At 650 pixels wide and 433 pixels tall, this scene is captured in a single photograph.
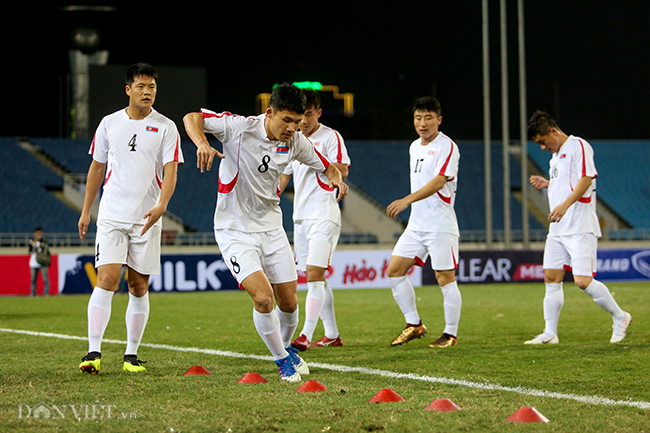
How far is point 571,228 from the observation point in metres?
7.30

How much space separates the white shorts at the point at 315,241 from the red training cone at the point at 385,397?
9.56 feet

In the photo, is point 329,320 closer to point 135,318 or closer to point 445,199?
point 445,199

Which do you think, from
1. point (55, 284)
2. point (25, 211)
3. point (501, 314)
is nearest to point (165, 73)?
point (25, 211)

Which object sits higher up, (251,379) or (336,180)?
(336,180)

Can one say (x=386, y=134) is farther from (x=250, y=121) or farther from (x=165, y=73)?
(x=250, y=121)

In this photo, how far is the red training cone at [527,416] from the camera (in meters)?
3.51

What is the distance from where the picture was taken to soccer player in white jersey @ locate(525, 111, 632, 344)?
23.6 ft

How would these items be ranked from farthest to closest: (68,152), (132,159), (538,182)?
(68,152), (538,182), (132,159)

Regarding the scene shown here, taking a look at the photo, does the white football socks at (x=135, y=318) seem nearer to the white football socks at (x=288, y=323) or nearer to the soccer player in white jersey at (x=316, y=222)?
the white football socks at (x=288, y=323)

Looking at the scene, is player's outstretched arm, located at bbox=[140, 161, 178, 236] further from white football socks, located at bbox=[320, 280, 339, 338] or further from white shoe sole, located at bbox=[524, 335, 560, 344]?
white shoe sole, located at bbox=[524, 335, 560, 344]

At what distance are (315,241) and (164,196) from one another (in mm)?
1969

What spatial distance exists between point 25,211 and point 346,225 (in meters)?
13.4

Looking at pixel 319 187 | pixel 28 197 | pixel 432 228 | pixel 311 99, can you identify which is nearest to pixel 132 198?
pixel 319 187

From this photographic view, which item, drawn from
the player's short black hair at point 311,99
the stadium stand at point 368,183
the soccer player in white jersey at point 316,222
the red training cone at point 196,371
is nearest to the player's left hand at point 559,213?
the soccer player in white jersey at point 316,222
